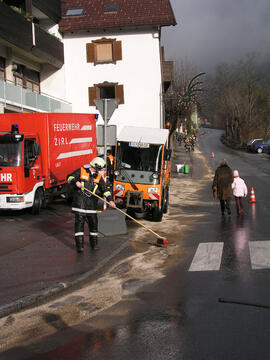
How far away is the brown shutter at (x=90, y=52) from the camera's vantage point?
31.8 m

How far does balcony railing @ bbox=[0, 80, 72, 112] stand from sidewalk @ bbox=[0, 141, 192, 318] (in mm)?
10257

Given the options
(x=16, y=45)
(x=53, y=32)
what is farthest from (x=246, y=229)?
(x=53, y=32)

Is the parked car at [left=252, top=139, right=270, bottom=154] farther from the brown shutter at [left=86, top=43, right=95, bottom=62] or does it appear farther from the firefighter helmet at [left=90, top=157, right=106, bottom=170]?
the firefighter helmet at [left=90, top=157, right=106, bottom=170]

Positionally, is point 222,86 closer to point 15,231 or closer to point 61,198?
point 61,198

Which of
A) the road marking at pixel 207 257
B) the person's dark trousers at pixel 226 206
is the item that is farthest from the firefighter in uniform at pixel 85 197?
the person's dark trousers at pixel 226 206

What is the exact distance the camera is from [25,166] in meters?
14.7

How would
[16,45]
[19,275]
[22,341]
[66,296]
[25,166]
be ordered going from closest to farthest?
[22,341], [66,296], [19,275], [25,166], [16,45]

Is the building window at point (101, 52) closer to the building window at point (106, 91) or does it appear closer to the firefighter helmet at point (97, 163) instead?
the building window at point (106, 91)

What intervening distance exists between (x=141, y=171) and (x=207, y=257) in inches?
231

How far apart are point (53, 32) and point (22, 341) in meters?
29.5

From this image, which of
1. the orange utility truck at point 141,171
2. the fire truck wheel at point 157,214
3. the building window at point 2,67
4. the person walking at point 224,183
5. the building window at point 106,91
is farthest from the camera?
the building window at point 106,91

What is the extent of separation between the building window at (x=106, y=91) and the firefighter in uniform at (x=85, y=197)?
72.8ft

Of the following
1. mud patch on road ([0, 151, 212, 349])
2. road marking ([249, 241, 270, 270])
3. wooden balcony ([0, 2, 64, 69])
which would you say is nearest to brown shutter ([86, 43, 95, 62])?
wooden balcony ([0, 2, 64, 69])

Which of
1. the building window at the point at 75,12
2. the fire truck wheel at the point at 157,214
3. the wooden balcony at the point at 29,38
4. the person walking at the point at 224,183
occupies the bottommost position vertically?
the fire truck wheel at the point at 157,214
